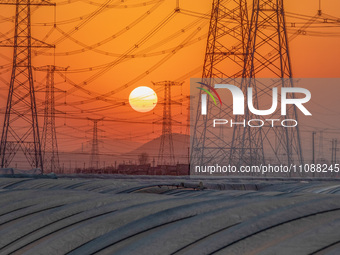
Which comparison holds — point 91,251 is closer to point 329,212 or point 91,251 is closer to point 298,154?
point 329,212

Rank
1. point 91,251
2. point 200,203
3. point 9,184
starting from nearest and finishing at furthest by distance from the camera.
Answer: point 91,251 → point 200,203 → point 9,184

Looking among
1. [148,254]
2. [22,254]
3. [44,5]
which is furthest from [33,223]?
[44,5]

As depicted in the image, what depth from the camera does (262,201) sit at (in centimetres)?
719

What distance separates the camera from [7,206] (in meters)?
9.87

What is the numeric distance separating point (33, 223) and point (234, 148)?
36.8 meters

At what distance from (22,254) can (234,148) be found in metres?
38.0

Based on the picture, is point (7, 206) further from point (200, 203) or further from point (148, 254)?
point (148, 254)

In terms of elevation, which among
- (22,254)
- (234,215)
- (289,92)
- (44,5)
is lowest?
(22,254)

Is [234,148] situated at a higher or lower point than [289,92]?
lower

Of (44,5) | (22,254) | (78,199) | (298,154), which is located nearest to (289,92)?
(298,154)

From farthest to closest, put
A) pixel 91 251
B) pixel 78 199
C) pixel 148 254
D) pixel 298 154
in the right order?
pixel 298 154 < pixel 78 199 < pixel 91 251 < pixel 148 254

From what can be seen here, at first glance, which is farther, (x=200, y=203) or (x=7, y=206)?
(x=7, y=206)

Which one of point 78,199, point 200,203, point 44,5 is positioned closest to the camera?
point 200,203

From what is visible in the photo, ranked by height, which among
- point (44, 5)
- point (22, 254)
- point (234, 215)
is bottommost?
point (22, 254)
